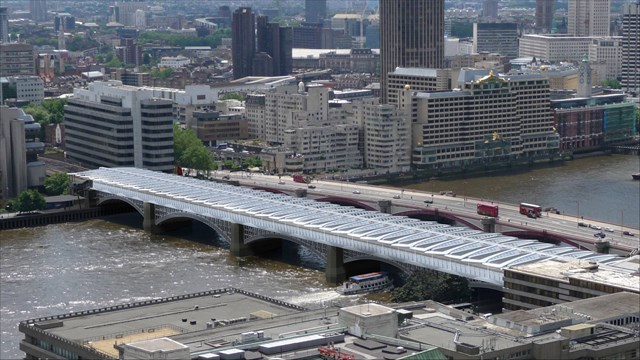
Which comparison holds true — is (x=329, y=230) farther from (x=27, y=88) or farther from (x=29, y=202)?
(x=27, y=88)

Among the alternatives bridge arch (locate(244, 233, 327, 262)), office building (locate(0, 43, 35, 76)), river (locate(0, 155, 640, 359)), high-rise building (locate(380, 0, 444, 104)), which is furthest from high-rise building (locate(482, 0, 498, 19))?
bridge arch (locate(244, 233, 327, 262))

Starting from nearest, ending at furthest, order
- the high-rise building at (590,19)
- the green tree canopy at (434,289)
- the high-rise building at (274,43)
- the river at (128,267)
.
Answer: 1. the green tree canopy at (434,289)
2. the river at (128,267)
3. the high-rise building at (274,43)
4. the high-rise building at (590,19)

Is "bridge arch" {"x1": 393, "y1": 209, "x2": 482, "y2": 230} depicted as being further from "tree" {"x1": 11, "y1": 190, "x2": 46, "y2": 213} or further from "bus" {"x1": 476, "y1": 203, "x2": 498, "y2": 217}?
"tree" {"x1": 11, "y1": 190, "x2": 46, "y2": 213}

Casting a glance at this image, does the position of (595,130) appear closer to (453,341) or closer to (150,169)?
(150,169)

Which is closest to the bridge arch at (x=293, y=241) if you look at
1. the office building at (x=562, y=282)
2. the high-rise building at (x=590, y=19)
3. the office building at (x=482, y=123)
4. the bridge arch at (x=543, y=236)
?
the bridge arch at (x=543, y=236)

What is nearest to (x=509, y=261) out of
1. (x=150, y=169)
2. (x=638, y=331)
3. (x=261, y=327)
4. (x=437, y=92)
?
(x=638, y=331)

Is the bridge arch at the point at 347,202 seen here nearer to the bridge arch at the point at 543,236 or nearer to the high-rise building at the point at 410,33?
the bridge arch at the point at 543,236

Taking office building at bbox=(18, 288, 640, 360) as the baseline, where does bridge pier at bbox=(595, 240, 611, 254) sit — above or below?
below
